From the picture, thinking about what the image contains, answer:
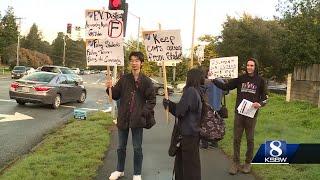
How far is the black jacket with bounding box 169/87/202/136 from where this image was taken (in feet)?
21.4

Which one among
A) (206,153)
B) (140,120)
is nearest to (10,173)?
(140,120)

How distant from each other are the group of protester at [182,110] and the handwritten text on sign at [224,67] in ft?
6.52

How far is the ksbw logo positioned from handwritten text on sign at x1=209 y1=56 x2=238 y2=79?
5488mm

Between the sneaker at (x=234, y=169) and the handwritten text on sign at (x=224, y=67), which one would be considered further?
the handwritten text on sign at (x=224, y=67)

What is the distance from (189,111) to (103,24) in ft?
10.7

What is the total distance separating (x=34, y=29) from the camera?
14238 centimetres

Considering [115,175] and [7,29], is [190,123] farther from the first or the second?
[7,29]

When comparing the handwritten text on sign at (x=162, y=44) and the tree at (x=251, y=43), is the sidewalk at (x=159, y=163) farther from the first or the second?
the tree at (x=251, y=43)

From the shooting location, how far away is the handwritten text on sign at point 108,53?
8.90m

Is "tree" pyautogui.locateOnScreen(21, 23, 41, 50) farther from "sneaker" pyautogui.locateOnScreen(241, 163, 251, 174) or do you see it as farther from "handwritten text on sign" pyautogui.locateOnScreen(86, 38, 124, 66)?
"sneaker" pyautogui.locateOnScreen(241, 163, 251, 174)

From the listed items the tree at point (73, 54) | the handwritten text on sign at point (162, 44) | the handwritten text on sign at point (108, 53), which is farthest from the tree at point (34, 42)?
the handwritten text on sign at point (162, 44)

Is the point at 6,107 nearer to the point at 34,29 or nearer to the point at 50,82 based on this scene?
the point at 50,82

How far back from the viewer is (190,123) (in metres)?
6.61
